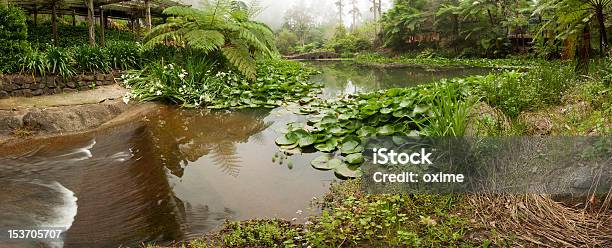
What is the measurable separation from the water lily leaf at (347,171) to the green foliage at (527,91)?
1.60 metres

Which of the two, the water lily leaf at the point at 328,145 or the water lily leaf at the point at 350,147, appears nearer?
the water lily leaf at the point at 350,147

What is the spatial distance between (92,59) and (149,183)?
481 cm

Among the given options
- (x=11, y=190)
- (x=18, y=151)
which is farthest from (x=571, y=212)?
(x=18, y=151)

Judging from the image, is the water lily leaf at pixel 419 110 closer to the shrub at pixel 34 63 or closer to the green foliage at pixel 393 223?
the green foliage at pixel 393 223

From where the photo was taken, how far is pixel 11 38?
649 centimetres

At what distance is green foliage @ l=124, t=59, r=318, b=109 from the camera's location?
22.0ft

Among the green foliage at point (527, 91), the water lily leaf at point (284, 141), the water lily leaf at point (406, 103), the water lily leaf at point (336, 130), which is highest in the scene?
the green foliage at point (527, 91)

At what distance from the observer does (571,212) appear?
238 centimetres

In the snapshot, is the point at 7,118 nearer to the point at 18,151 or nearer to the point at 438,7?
the point at 18,151

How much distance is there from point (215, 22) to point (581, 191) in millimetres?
6849

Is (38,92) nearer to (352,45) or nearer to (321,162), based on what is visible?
(321,162)

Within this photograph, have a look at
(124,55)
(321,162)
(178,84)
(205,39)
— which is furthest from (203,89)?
(321,162)

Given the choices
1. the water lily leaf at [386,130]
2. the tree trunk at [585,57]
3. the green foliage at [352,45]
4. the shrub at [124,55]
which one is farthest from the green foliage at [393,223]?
the green foliage at [352,45]

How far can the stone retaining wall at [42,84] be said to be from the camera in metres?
6.09
